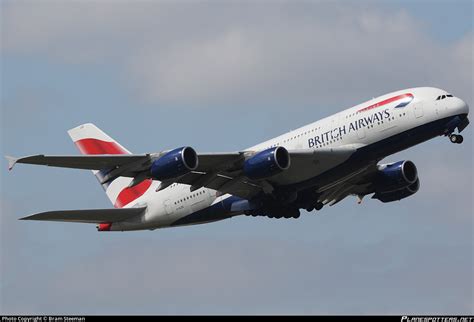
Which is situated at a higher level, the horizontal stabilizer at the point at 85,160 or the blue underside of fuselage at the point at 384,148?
the blue underside of fuselage at the point at 384,148

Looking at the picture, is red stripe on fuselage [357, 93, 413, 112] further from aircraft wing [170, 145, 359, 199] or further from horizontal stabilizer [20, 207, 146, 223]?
horizontal stabilizer [20, 207, 146, 223]

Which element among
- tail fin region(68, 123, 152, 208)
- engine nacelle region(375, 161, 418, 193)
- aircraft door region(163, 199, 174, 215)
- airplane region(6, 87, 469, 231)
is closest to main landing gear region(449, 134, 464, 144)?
airplane region(6, 87, 469, 231)

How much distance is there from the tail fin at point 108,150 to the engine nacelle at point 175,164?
8675 millimetres

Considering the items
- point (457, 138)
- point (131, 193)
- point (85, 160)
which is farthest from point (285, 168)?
point (131, 193)

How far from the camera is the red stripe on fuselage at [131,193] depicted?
59.6 meters

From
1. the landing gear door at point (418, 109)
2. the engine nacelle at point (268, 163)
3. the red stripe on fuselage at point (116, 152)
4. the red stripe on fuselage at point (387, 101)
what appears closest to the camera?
the engine nacelle at point (268, 163)

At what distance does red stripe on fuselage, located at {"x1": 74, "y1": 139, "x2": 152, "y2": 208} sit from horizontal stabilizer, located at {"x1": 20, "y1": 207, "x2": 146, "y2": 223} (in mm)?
1588

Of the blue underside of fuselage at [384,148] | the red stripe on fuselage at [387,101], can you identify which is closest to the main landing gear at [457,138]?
the blue underside of fuselage at [384,148]

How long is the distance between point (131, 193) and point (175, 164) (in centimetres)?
1056

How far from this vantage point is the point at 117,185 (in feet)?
201

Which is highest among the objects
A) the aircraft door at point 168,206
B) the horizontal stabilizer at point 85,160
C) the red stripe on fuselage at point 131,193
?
the red stripe on fuselage at point 131,193

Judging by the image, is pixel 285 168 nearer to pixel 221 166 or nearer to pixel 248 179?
pixel 248 179

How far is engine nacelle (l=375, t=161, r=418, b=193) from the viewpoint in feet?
189

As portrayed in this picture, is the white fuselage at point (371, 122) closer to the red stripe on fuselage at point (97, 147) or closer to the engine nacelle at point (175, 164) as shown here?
the engine nacelle at point (175, 164)
